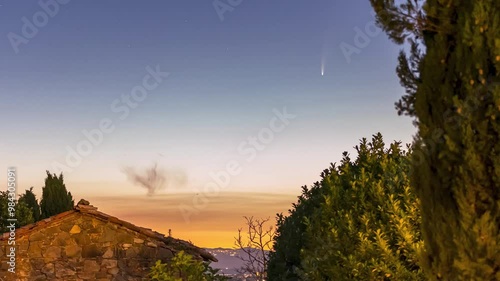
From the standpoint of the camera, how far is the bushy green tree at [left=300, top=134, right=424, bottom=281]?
10.8 meters

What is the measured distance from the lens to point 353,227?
1117 cm

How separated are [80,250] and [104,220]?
3.48 feet

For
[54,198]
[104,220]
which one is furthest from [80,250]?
[54,198]

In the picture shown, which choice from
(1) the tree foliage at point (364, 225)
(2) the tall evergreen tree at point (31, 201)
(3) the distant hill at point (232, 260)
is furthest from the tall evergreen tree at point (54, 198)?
(1) the tree foliage at point (364, 225)

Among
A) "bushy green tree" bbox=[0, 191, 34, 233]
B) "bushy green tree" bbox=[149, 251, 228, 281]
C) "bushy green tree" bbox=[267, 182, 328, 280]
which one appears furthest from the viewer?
"bushy green tree" bbox=[0, 191, 34, 233]

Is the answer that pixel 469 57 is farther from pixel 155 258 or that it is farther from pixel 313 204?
pixel 155 258

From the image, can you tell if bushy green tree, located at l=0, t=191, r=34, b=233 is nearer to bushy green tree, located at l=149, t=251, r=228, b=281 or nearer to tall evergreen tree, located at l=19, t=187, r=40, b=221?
tall evergreen tree, located at l=19, t=187, r=40, b=221

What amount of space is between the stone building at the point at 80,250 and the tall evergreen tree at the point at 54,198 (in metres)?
15.3

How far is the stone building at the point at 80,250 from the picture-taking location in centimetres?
1681

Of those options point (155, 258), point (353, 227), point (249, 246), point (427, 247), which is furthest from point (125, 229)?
point (427, 247)

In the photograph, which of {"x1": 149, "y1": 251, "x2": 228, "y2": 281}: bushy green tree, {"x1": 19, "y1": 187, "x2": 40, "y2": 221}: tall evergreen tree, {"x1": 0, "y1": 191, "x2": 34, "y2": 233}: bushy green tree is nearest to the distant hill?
{"x1": 149, "y1": 251, "x2": 228, "y2": 281}: bushy green tree

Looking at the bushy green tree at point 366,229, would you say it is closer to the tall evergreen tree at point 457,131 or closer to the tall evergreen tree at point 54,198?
the tall evergreen tree at point 457,131

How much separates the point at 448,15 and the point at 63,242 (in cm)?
1296

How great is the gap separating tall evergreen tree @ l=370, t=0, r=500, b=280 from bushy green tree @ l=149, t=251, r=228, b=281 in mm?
7898
